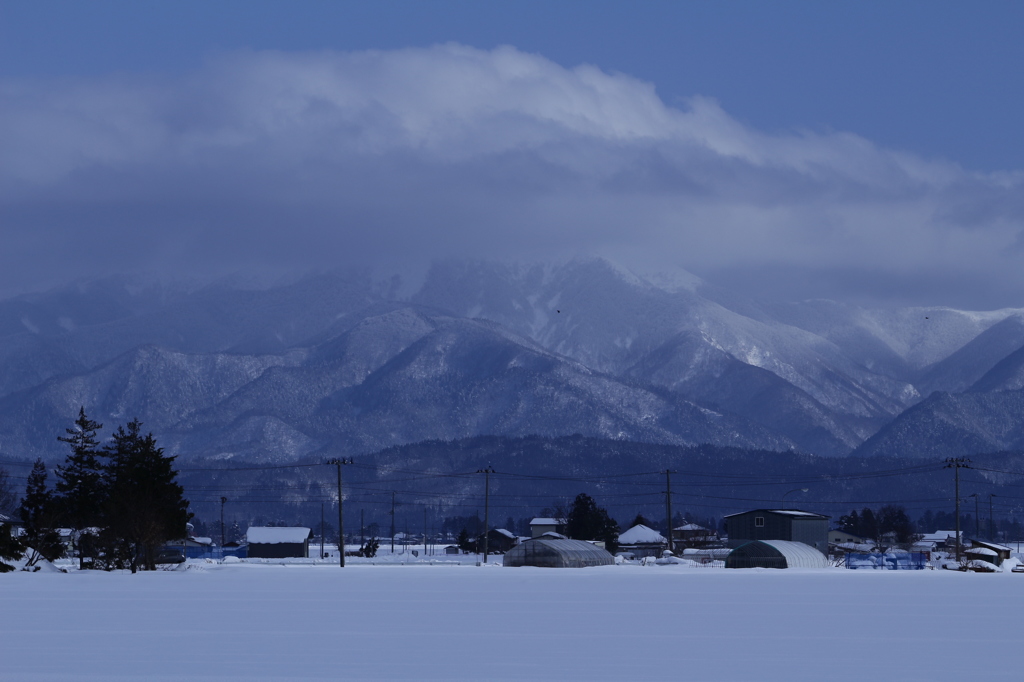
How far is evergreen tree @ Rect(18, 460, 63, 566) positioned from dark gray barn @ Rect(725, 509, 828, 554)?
90.4 m

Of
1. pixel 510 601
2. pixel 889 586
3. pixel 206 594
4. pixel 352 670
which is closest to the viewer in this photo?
pixel 352 670

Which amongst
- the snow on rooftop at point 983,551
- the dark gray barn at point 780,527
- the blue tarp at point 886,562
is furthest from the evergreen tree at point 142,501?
the dark gray barn at point 780,527

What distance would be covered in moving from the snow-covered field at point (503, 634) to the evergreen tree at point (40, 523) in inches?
996

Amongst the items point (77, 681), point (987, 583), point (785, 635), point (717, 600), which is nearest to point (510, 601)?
point (717, 600)

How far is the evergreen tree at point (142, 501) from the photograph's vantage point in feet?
329

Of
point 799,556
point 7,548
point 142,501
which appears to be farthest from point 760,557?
point 7,548

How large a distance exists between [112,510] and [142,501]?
144 inches

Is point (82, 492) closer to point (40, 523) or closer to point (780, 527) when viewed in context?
point (40, 523)

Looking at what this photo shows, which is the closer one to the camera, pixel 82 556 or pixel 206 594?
pixel 206 594

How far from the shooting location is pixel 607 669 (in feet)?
114

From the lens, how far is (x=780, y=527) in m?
170

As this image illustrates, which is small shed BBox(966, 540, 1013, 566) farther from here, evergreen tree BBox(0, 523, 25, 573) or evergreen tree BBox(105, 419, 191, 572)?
evergreen tree BBox(0, 523, 25, 573)

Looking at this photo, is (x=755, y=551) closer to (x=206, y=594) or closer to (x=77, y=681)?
(x=206, y=594)

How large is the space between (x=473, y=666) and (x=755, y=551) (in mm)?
99870
